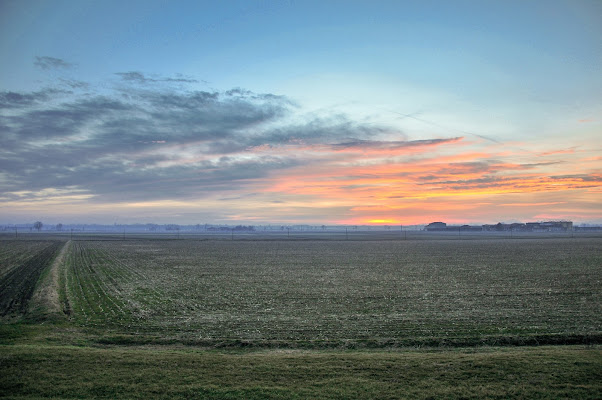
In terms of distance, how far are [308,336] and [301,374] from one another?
435cm

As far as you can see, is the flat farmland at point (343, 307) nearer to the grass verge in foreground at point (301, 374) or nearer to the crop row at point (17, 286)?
the grass verge in foreground at point (301, 374)

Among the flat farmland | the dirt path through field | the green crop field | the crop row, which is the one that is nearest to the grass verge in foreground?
the green crop field

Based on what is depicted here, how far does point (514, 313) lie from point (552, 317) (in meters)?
1.67

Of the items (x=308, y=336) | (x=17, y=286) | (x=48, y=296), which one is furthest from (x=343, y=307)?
(x=17, y=286)

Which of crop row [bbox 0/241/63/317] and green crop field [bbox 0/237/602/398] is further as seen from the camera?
crop row [bbox 0/241/63/317]

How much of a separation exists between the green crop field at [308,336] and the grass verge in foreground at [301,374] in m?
0.06

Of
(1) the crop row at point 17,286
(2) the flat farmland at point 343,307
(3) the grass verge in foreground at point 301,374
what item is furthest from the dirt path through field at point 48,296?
(3) the grass verge in foreground at point 301,374

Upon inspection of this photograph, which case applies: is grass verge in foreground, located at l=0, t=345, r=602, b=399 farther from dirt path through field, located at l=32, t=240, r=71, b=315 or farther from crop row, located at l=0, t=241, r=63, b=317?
crop row, located at l=0, t=241, r=63, b=317

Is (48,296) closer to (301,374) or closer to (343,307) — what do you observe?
(343,307)

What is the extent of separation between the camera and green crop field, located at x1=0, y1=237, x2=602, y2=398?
11055 mm

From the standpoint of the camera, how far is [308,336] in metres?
16.1

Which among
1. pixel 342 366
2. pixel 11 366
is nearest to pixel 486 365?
pixel 342 366

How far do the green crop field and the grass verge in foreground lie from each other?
2.2 inches

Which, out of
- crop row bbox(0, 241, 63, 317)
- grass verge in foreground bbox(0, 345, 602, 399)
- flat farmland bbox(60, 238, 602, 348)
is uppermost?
grass verge in foreground bbox(0, 345, 602, 399)
